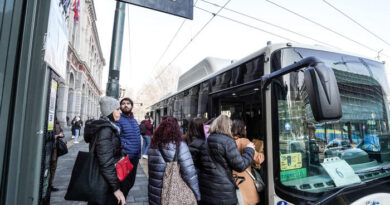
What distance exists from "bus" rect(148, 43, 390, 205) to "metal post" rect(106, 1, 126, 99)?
271 cm

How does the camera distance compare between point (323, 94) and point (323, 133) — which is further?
point (323, 133)

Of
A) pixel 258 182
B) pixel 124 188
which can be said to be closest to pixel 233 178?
pixel 258 182

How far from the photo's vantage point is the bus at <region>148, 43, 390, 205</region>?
82.4 inches

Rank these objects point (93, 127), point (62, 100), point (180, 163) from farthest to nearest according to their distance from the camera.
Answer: point (62, 100)
point (180, 163)
point (93, 127)

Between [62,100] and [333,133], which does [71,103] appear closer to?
[62,100]

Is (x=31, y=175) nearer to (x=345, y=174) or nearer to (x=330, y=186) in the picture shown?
(x=330, y=186)

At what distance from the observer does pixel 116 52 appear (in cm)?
415

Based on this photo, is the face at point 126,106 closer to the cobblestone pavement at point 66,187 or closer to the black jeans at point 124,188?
the black jeans at point 124,188

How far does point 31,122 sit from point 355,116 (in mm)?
2916

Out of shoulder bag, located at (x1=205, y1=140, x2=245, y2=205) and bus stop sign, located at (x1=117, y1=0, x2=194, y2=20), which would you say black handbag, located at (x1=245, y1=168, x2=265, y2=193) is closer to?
shoulder bag, located at (x1=205, y1=140, x2=245, y2=205)

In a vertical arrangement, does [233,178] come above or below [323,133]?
below

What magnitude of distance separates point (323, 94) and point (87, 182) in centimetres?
222

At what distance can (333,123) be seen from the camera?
231 cm

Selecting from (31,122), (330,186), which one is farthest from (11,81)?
(330,186)
